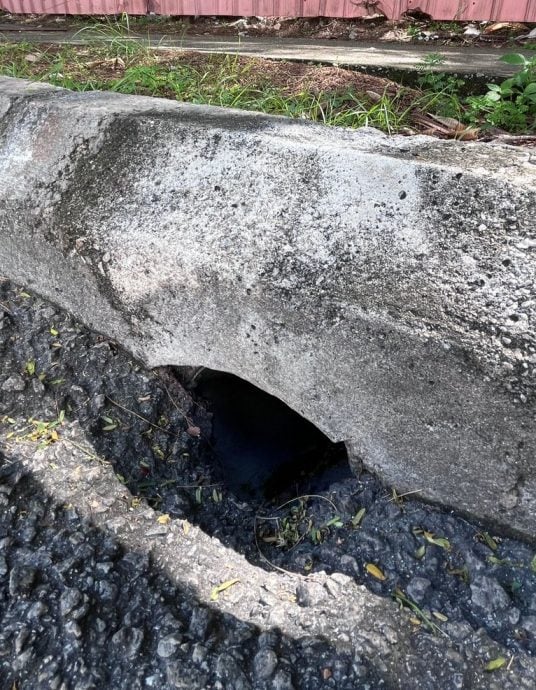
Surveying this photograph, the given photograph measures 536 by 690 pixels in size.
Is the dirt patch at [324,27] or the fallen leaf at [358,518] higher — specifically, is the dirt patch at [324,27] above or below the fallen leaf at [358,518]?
above

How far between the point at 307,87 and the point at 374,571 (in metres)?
1.84

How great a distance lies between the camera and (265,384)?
1573mm

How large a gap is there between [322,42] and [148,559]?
114 inches

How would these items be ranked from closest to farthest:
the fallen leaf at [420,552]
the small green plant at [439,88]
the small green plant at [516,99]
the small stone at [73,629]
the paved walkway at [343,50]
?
1. the small stone at [73,629]
2. the fallen leaf at [420,552]
3. the small green plant at [516,99]
4. the small green plant at [439,88]
5. the paved walkway at [343,50]

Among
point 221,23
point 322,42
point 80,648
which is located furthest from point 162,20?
point 80,648

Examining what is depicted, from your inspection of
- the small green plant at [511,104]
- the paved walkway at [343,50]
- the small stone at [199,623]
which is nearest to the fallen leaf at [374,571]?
the small stone at [199,623]

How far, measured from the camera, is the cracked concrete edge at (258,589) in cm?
128

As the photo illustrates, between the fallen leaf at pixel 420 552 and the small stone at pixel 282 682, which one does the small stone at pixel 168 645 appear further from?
the fallen leaf at pixel 420 552

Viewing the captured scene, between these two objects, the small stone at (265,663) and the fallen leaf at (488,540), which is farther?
the fallen leaf at (488,540)

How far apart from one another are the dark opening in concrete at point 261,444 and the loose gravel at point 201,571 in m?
0.16

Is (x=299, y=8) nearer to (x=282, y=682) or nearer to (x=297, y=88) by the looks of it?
(x=297, y=88)

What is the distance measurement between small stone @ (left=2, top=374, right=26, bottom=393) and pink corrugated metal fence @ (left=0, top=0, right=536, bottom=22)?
2.98 metres

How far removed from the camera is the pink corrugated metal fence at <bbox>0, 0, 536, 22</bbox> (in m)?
3.13

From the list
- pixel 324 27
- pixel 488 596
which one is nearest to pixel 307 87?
pixel 324 27
